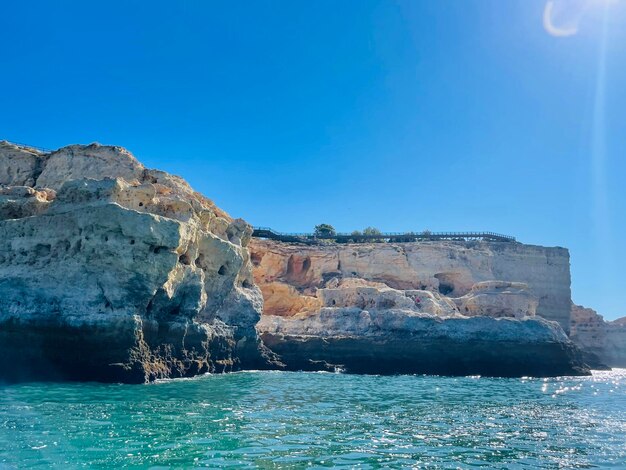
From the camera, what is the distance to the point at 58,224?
2084cm

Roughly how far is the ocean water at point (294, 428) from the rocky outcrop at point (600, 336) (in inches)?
1747

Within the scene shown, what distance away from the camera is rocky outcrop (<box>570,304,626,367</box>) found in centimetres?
5894

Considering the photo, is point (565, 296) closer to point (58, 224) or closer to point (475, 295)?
point (475, 295)

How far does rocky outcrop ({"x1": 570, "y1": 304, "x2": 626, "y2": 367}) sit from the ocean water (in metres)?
44.4

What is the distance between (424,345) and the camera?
31562 millimetres

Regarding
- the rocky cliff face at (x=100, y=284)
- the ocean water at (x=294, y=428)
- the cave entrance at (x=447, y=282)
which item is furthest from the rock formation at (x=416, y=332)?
the cave entrance at (x=447, y=282)

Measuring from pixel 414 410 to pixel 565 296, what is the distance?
151 ft

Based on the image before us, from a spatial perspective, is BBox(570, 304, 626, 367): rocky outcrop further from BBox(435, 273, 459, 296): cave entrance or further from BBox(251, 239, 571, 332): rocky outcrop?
BBox(435, 273, 459, 296): cave entrance

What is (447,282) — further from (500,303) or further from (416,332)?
(416,332)

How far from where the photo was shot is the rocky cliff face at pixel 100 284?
19297 millimetres

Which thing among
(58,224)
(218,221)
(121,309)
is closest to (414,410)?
(121,309)

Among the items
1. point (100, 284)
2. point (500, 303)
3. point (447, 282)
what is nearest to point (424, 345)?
point (500, 303)

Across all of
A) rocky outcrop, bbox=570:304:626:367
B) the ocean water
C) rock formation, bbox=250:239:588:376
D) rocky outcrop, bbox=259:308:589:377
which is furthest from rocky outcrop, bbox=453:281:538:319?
rocky outcrop, bbox=570:304:626:367

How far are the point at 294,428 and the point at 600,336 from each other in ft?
188
